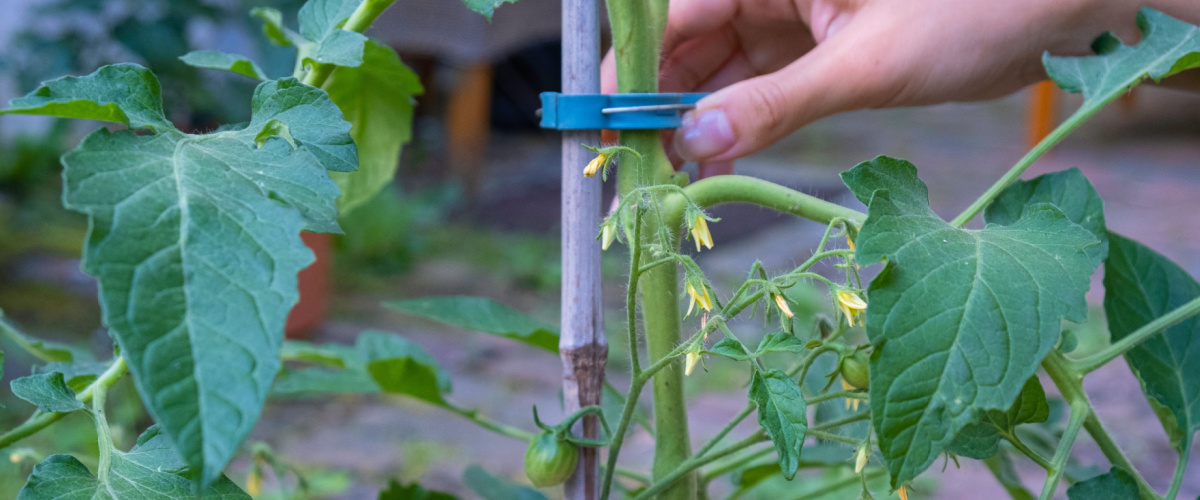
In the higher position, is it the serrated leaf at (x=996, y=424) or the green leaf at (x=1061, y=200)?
the green leaf at (x=1061, y=200)

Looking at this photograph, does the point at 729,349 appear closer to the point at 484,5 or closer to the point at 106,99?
the point at 484,5

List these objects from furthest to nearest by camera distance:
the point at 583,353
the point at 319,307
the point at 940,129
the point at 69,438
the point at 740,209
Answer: the point at 940,129 → the point at 740,209 → the point at 319,307 → the point at 69,438 → the point at 583,353

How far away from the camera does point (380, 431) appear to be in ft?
6.51

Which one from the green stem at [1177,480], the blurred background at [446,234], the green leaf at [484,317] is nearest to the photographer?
the green stem at [1177,480]

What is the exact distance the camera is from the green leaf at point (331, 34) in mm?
509

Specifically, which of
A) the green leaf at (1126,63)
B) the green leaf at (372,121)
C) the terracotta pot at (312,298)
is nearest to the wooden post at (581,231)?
the green leaf at (372,121)

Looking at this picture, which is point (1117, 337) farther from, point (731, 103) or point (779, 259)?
point (779, 259)

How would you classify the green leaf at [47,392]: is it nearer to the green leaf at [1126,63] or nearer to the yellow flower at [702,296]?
the yellow flower at [702,296]

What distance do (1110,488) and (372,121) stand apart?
61 cm

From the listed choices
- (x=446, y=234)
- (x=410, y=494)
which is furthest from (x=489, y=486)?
(x=446, y=234)

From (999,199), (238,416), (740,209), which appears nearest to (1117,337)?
(999,199)

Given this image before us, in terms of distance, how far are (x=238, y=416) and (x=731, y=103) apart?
480mm

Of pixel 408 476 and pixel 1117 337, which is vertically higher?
pixel 1117 337

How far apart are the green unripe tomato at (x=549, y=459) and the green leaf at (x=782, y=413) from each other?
161 mm
